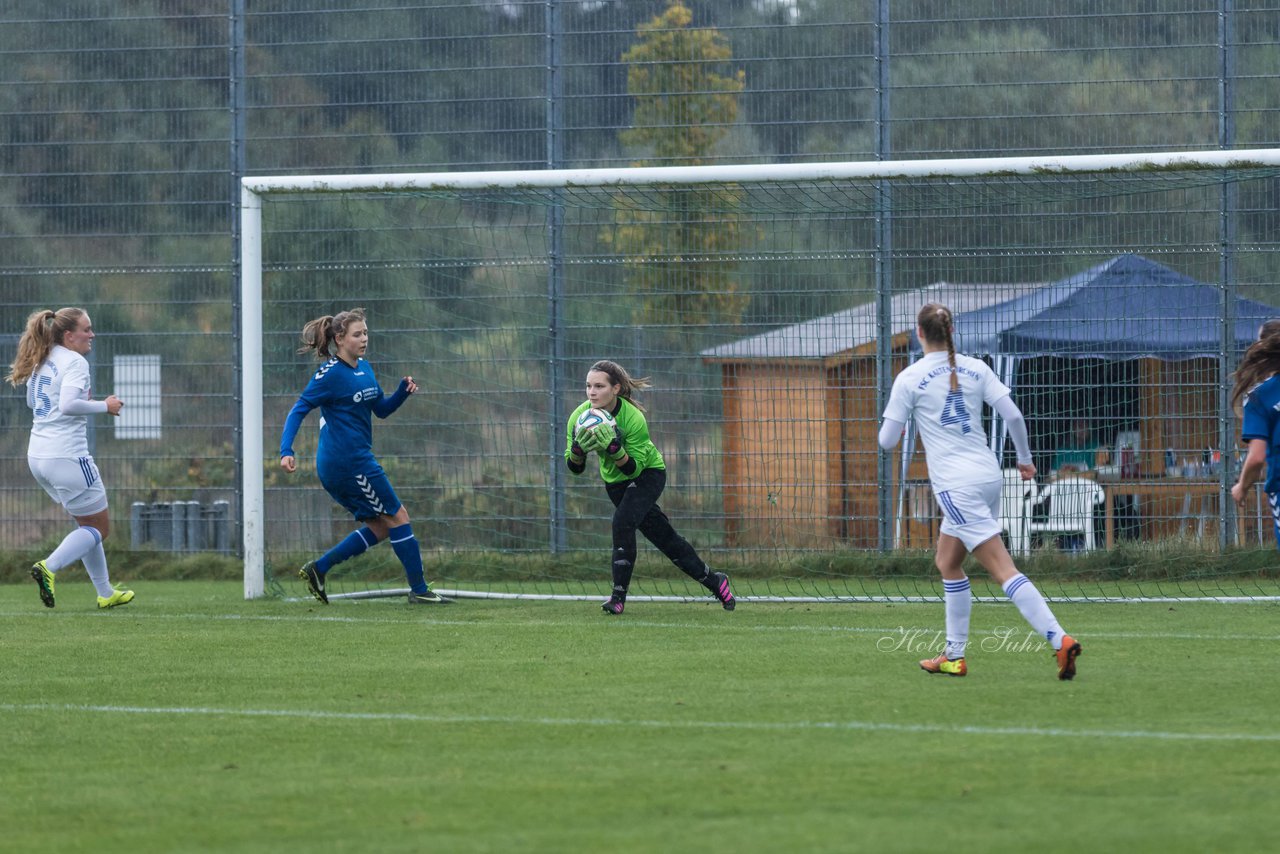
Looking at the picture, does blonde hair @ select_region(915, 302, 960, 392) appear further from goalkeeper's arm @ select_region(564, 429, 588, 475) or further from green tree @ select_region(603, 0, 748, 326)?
green tree @ select_region(603, 0, 748, 326)

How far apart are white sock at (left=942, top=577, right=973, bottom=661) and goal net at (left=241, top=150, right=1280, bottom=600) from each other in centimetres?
396

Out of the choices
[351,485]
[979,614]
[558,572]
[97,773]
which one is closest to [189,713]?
[97,773]

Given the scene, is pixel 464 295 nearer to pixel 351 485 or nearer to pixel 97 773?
pixel 351 485

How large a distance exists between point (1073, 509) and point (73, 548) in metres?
7.48

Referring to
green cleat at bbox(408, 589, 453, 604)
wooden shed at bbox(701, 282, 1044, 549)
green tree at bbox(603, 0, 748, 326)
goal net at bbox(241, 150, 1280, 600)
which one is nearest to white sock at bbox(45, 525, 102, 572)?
goal net at bbox(241, 150, 1280, 600)

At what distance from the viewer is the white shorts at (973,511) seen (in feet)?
26.4

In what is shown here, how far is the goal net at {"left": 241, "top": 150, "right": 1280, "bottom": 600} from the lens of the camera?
12.8 meters

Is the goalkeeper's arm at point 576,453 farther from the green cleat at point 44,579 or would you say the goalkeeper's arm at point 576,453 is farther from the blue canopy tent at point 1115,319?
the green cleat at point 44,579

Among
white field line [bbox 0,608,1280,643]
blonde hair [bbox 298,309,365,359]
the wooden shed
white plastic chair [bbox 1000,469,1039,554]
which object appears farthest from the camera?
the wooden shed

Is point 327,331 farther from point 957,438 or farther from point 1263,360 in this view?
point 1263,360

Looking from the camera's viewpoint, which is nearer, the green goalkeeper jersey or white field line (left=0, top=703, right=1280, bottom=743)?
white field line (left=0, top=703, right=1280, bottom=743)

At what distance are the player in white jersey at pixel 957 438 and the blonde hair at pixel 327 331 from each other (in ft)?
16.4

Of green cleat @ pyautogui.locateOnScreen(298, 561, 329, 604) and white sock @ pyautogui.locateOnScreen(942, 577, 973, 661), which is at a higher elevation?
white sock @ pyautogui.locateOnScreen(942, 577, 973, 661)

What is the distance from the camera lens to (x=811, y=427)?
43.3 ft
